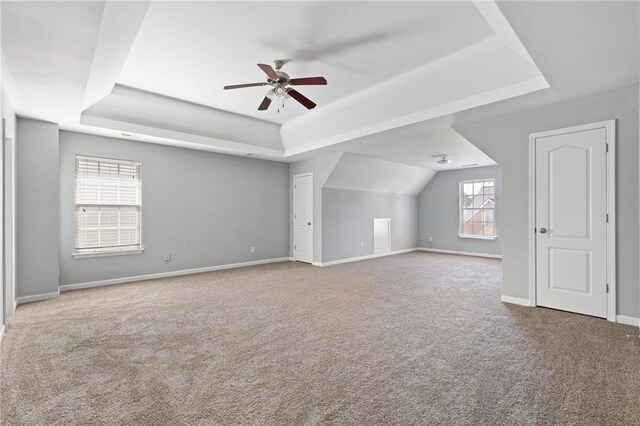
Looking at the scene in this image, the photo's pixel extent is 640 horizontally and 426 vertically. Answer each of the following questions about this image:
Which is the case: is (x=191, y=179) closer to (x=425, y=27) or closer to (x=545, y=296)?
(x=425, y=27)

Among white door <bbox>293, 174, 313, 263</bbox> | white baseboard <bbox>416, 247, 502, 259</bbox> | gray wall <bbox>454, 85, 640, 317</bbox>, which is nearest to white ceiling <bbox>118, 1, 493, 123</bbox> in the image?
gray wall <bbox>454, 85, 640, 317</bbox>

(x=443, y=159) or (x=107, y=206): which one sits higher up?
(x=443, y=159)

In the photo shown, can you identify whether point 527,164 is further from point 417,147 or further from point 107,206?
point 107,206

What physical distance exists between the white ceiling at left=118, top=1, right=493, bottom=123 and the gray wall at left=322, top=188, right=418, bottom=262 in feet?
11.3

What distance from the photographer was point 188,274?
19.4 feet

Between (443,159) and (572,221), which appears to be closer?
(572,221)

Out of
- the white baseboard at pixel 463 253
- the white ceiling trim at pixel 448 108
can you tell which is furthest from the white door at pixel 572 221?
the white baseboard at pixel 463 253

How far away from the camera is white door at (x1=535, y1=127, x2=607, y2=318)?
3412 millimetres

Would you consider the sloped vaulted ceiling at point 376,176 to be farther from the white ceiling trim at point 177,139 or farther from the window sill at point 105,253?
the window sill at point 105,253

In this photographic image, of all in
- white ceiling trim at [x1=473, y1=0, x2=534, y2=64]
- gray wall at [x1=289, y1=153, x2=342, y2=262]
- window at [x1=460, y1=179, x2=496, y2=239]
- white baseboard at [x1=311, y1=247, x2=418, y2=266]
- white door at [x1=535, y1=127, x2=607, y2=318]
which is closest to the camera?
white ceiling trim at [x1=473, y1=0, x2=534, y2=64]

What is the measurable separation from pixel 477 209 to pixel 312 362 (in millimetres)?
7548

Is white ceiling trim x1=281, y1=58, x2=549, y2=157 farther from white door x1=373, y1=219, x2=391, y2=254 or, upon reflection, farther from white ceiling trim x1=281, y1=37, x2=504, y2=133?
white door x1=373, y1=219, x2=391, y2=254

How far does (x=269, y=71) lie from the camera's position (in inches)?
117

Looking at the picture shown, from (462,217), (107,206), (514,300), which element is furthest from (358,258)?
(107,206)
